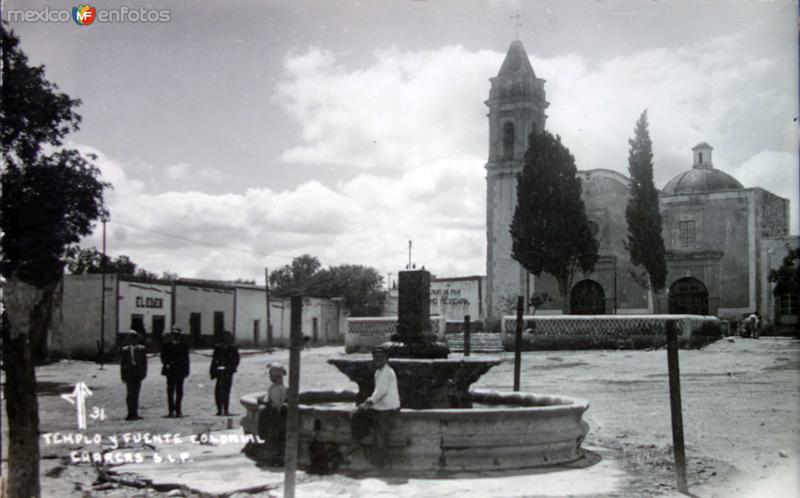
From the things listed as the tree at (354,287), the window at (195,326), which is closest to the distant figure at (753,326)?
the window at (195,326)

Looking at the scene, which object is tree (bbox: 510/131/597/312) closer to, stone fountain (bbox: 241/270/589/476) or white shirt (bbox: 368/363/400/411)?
stone fountain (bbox: 241/270/589/476)

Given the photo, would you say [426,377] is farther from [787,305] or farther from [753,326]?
[787,305]

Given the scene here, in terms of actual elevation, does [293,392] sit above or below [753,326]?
above

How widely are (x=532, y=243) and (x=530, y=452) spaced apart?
25404 millimetres

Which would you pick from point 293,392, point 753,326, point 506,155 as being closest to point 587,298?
point 506,155

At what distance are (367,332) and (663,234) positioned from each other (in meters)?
14.6

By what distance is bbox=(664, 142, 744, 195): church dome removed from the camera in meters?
36.6

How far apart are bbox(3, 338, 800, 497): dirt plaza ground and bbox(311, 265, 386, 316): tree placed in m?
38.1

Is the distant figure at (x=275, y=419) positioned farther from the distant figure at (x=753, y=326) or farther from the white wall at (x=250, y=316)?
the white wall at (x=250, y=316)

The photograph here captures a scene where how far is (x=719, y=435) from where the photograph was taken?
1066 centimetres

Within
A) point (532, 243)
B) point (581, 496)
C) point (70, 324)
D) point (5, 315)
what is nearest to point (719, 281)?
point (532, 243)

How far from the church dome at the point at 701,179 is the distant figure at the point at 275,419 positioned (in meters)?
30.7

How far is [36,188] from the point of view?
10.2m

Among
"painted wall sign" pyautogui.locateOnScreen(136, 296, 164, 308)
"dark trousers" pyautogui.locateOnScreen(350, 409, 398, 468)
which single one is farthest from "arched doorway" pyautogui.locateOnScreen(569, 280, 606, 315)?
"dark trousers" pyautogui.locateOnScreen(350, 409, 398, 468)
